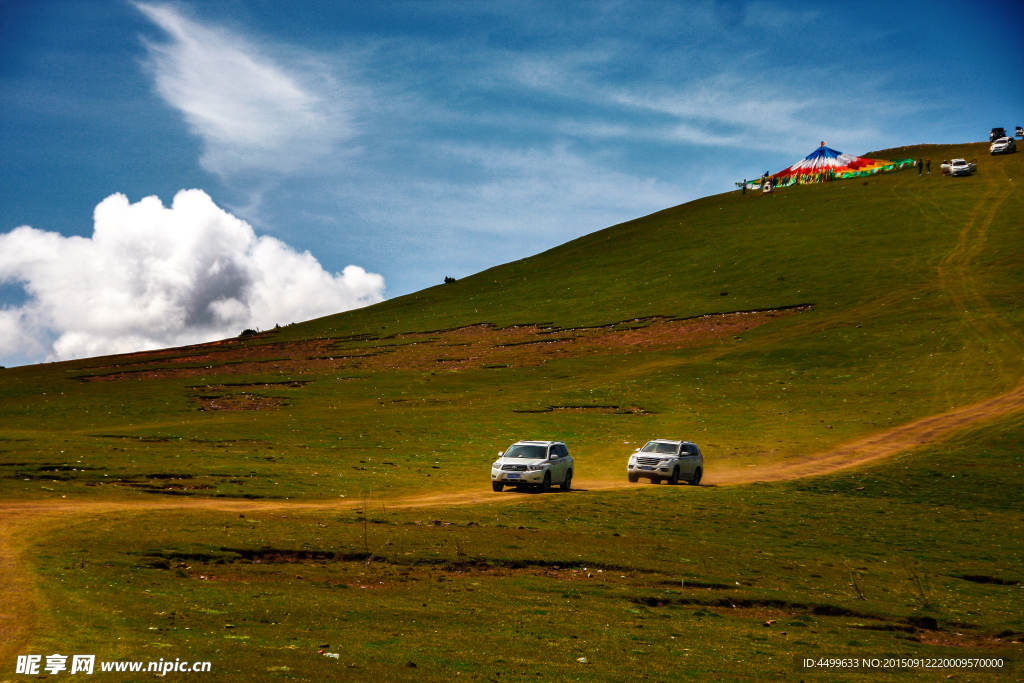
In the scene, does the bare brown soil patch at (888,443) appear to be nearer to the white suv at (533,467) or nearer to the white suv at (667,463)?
the white suv at (667,463)

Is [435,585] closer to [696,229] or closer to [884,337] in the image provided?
[884,337]

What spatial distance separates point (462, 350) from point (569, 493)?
58984 millimetres

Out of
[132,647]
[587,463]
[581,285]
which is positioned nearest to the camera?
[132,647]

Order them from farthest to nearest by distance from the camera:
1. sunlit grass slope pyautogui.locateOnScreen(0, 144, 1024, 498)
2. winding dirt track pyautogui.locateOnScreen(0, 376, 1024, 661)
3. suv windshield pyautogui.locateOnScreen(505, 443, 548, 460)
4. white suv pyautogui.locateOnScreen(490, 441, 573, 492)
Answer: sunlit grass slope pyautogui.locateOnScreen(0, 144, 1024, 498) → suv windshield pyautogui.locateOnScreen(505, 443, 548, 460) → white suv pyautogui.locateOnScreen(490, 441, 573, 492) → winding dirt track pyautogui.locateOnScreen(0, 376, 1024, 661)

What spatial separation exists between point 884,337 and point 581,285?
2004 inches

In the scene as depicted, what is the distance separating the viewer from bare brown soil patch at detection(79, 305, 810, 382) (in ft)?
272

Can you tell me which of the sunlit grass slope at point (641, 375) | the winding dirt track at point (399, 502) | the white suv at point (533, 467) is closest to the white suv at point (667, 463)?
the winding dirt track at point (399, 502)

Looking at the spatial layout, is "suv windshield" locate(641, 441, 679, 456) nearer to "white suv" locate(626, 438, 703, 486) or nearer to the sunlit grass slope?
"white suv" locate(626, 438, 703, 486)

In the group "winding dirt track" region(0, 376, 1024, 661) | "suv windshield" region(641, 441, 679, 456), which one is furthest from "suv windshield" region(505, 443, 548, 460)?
"suv windshield" region(641, 441, 679, 456)

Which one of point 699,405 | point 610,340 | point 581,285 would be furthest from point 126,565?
point 581,285

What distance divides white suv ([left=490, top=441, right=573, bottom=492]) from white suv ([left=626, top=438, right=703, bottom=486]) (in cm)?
447

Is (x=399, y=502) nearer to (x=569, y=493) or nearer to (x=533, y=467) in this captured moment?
(x=533, y=467)

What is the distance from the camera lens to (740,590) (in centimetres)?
2028

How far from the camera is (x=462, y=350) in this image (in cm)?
9000
